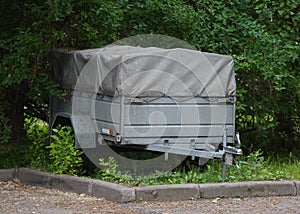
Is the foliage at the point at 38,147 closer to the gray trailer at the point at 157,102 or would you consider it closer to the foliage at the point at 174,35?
the foliage at the point at 174,35

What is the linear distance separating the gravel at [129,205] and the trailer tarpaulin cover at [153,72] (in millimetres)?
1564

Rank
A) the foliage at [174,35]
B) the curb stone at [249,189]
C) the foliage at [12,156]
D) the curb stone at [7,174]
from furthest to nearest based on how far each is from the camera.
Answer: the foliage at [12,156]
the foliage at [174,35]
the curb stone at [7,174]
the curb stone at [249,189]

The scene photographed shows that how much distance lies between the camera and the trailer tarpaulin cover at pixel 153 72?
30.5 feet

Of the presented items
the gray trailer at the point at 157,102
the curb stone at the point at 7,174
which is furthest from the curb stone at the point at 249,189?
the curb stone at the point at 7,174

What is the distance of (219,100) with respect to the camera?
9.78 meters

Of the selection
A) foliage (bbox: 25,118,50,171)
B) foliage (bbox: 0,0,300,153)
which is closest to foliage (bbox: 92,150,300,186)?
foliage (bbox: 25,118,50,171)

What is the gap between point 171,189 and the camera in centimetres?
859

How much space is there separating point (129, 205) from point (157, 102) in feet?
5.44

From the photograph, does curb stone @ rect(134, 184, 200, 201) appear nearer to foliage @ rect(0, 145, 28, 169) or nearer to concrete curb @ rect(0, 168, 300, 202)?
concrete curb @ rect(0, 168, 300, 202)

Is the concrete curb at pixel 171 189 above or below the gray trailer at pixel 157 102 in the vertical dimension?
below

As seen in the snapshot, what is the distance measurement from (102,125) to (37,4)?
2.29 m

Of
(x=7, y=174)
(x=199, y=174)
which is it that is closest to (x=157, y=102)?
(x=199, y=174)

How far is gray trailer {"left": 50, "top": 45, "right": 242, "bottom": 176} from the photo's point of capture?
921 centimetres

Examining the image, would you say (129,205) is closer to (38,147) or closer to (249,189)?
(249,189)
